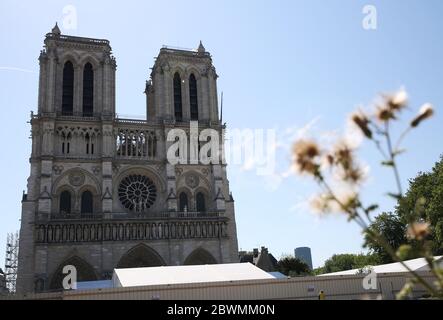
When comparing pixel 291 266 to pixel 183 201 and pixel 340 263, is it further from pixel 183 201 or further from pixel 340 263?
pixel 340 263

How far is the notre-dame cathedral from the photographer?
123 feet

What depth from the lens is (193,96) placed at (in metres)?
48.0

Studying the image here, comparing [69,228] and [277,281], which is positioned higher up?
[69,228]

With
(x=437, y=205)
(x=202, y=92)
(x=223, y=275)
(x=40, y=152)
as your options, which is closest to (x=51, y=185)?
(x=40, y=152)

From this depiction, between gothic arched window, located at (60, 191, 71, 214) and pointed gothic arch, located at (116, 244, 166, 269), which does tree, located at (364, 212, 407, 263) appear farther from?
gothic arched window, located at (60, 191, 71, 214)

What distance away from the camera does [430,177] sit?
3891cm

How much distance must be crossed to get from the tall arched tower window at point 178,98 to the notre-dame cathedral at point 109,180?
0.11 meters

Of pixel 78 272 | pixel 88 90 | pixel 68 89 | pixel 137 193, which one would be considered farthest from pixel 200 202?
pixel 68 89

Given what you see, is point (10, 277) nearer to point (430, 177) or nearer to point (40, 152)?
point (40, 152)

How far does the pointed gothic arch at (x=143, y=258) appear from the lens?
38.8m

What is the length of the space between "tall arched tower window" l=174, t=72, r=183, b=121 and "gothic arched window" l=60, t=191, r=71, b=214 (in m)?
13.5
